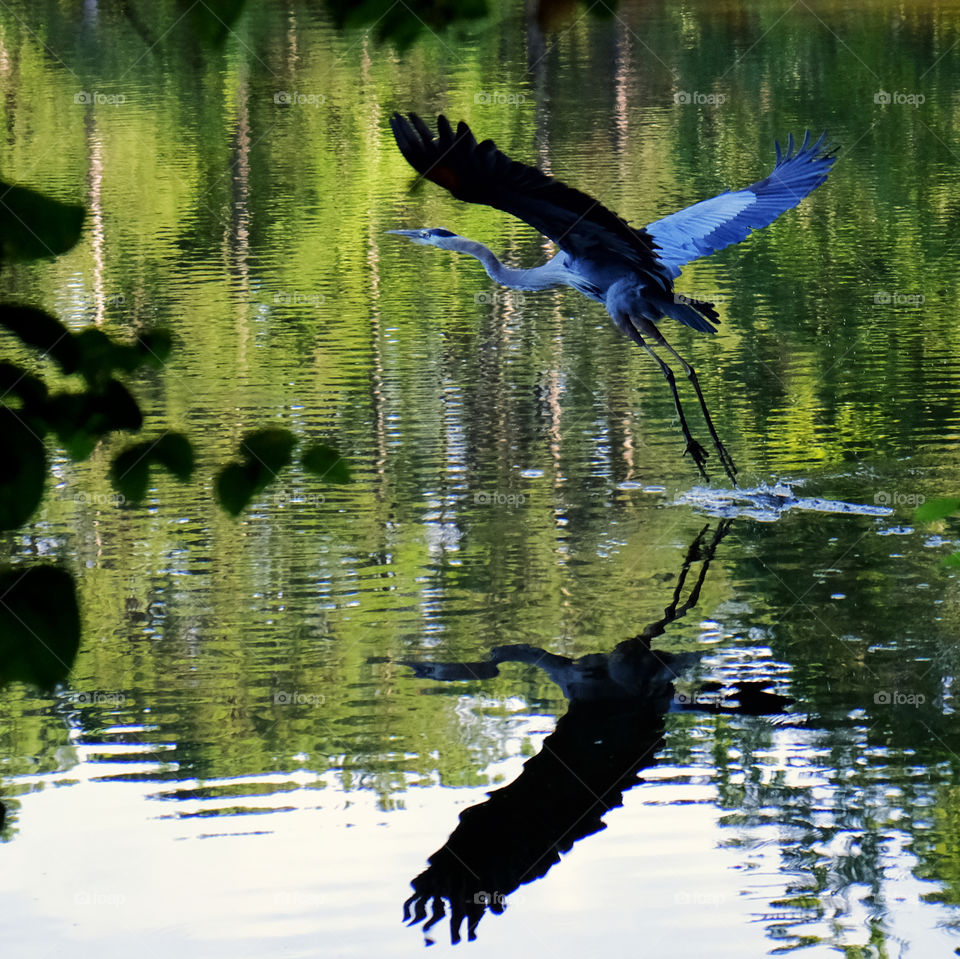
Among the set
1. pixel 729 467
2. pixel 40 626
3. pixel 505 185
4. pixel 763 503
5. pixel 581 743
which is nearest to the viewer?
pixel 40 626

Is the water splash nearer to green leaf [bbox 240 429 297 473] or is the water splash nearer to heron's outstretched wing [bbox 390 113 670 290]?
heron's outstretched wing [bbox 390 113 670 290]

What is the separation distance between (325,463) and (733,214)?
7.20 m

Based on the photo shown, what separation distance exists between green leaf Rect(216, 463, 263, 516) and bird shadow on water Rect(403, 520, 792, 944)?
2142 mm

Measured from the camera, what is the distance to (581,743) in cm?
558

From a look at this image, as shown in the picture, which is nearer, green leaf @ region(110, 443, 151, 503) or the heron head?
green leaf @ region(110, 443, 151, 503)

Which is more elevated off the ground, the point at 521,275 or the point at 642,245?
the point at 521,275

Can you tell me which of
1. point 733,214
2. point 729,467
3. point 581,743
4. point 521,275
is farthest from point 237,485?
point 729,467

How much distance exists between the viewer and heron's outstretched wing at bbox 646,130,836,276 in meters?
8.23

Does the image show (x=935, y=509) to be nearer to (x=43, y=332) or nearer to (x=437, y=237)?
(x=43, y=332)

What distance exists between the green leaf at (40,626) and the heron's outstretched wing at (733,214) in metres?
6.85

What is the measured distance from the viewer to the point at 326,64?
111ft

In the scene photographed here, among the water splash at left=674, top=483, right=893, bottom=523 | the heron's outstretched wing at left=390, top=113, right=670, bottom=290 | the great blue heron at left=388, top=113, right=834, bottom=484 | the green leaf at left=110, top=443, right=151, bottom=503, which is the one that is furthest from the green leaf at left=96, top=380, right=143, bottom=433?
the water splash at left=674, top=483, right=893, bottom=523

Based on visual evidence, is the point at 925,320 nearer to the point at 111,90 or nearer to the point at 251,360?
the point at 251,360

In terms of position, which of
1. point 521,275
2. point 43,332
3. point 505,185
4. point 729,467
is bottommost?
point 43,332
